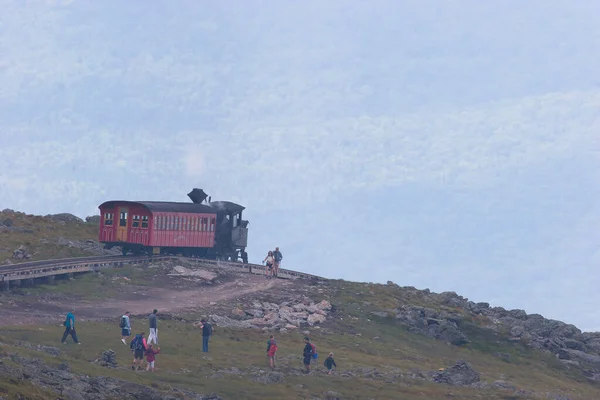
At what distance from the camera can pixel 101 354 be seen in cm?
4078

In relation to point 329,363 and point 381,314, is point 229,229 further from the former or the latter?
point 329,363

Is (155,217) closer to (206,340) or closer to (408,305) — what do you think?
(408,305)

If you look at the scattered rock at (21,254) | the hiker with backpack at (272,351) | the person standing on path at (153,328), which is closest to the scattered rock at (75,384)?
the person standing on path at (153,328)

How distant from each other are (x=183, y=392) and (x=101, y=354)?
4760 millimetres

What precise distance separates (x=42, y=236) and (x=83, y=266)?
53.9ft

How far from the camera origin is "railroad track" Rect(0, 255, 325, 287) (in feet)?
187


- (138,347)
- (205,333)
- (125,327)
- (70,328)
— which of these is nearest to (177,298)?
(205,333)

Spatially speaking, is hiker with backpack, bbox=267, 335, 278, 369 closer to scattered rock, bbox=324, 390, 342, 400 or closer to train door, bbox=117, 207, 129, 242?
scattered rock, bbox=324, 390, 342, 400

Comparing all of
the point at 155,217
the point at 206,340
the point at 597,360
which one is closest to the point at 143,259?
the point at 155,217

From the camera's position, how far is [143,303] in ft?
188

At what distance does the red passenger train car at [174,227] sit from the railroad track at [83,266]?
1.52 metres

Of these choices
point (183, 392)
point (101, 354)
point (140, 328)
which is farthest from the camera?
point (140, 328)

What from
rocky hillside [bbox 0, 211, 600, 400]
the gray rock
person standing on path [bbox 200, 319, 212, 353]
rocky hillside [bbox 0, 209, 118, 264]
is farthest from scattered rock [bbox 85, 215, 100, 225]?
person standing on path [bbox 200, 319, 212, 353]

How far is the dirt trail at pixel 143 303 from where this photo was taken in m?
50.5
